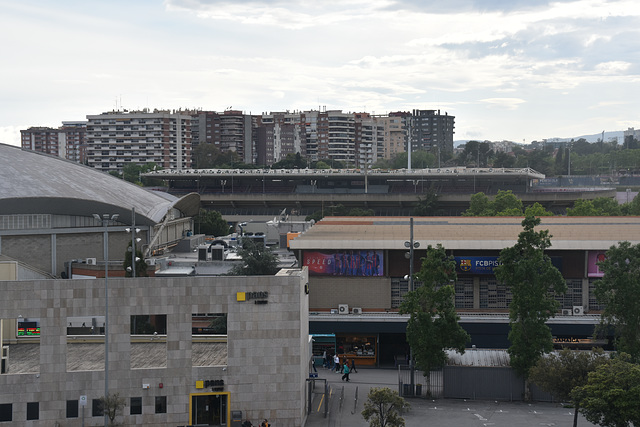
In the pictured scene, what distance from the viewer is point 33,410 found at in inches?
1171

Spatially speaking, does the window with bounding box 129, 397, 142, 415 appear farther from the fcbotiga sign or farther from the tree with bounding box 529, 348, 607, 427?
the tree with bounding box 529, 348, 607, 427

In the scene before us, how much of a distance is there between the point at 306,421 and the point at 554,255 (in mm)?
22160

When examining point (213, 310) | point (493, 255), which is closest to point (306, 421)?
point (213, 310)

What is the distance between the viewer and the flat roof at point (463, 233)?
47.7 meters

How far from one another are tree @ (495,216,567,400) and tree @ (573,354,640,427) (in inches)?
324

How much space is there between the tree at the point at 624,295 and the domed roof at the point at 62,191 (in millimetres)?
36363

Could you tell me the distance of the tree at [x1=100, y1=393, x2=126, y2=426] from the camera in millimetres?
29031

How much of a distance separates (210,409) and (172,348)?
2861mm

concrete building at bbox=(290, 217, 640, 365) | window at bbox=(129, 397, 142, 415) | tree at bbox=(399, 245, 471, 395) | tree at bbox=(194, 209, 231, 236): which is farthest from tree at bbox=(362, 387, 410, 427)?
tree at bbox=(194, 209, 231, 236)

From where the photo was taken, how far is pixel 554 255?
1897 inches

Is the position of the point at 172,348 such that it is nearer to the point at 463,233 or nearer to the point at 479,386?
the point at 479,386

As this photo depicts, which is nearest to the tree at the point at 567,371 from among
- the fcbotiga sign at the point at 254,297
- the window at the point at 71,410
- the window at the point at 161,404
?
the fcbotiga sign at the point at 254,297

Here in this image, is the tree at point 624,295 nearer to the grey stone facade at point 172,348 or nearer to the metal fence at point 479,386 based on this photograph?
the metal fence at point 479,386

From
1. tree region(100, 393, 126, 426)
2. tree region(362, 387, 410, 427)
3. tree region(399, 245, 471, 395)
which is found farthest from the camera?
tree region(399, 245, 471, 395)
